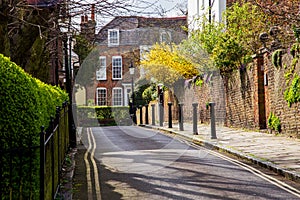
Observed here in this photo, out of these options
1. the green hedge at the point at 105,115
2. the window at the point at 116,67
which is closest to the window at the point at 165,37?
the green hedge at the point at 105,115

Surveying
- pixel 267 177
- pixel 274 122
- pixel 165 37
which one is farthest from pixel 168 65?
pixel 267 177

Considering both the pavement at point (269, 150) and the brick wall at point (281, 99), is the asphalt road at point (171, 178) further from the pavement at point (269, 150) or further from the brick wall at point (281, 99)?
the brick wall at point (281, 99)

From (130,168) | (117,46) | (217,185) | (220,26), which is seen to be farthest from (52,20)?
(117,46)

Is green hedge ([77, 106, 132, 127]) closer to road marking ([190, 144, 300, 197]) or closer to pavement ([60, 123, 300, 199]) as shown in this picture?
pavement ([60, 123, 300, 199])

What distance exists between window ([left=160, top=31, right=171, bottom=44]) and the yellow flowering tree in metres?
1.39

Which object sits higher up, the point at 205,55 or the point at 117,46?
the point at 117,46

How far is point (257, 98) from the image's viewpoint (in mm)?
19922

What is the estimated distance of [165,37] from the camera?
3603cm

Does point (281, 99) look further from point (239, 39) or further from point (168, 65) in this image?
point (168, 65)

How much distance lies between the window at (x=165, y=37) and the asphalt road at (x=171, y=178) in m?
22.2

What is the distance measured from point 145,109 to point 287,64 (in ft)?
77.4

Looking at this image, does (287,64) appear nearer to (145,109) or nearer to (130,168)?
(130,168)

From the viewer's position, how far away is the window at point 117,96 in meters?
55.8

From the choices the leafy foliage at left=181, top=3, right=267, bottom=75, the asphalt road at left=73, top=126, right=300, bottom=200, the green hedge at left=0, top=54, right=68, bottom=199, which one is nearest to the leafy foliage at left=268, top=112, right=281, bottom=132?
the leafy foliage at left=181, top=3, right=267, bottom=75
